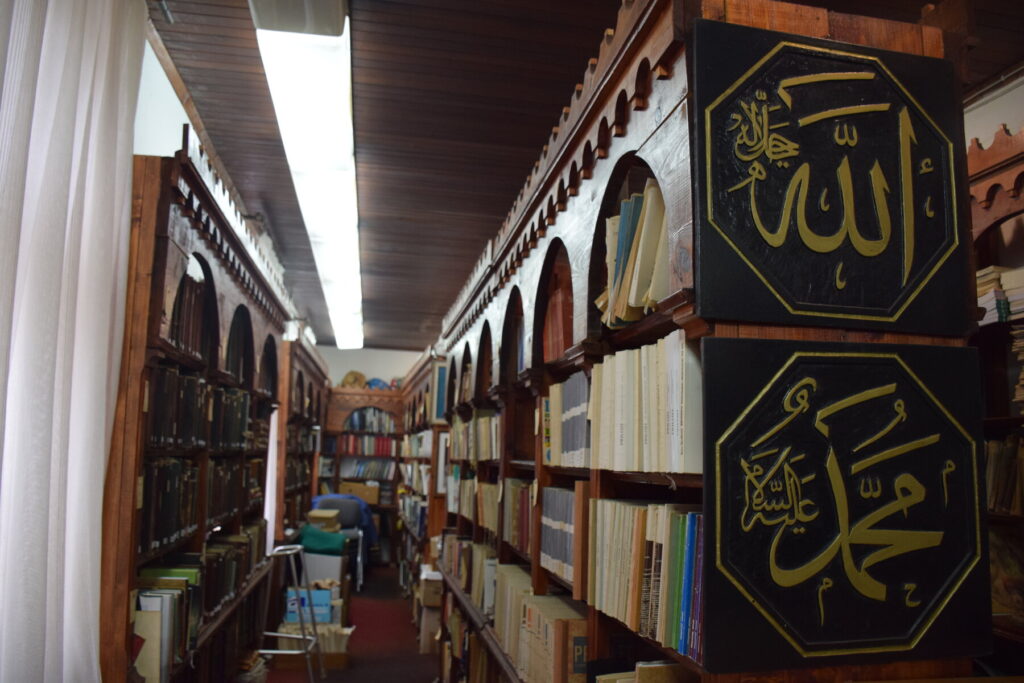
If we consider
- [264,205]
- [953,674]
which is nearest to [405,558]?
[264,205]

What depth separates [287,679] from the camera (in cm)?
558

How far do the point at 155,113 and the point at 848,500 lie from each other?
3.66 m

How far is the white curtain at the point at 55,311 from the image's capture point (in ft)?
6.20

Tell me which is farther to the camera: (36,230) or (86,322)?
(86,322)

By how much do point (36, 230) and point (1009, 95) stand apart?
3957 mm

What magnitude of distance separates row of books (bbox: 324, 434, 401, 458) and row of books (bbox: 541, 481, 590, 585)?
979 cm

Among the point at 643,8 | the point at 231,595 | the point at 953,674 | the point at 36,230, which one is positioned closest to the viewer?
the point at 953,674

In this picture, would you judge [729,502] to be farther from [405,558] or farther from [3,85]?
[405,558]

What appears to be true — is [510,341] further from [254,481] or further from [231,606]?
[254,481]

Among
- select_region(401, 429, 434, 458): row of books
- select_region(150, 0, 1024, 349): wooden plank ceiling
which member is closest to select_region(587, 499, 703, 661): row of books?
select_region(150, 0, 1024, 349): wooden plank ceiling

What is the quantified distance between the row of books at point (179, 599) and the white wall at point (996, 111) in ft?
12.9

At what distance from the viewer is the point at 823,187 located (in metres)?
1.59

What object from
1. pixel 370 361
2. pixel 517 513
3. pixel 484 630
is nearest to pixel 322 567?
pixel 484 630

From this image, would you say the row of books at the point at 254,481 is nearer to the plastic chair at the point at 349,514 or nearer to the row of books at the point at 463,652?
the row of books at the point at 463,652
